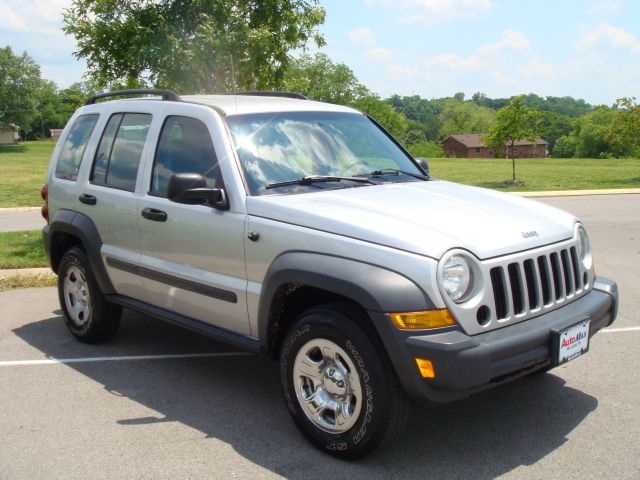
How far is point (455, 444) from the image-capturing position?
404 centimetres

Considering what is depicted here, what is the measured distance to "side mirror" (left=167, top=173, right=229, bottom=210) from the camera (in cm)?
427

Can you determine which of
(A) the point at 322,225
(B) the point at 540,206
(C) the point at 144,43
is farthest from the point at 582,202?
(A) the point at 322,225

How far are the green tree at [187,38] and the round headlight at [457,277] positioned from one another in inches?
298

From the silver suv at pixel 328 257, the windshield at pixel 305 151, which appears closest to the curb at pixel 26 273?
the silver suv at pixel 328 257

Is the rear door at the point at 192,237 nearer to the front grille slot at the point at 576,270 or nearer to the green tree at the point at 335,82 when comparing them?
the front grille slot at the point at 576,270

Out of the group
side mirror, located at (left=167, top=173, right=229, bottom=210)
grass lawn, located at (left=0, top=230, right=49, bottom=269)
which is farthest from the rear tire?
grass lawn, located at (left=0, top=230, right=49, bottom=269)

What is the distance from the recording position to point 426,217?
3924 millimetres

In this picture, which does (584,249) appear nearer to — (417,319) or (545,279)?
(545,279)

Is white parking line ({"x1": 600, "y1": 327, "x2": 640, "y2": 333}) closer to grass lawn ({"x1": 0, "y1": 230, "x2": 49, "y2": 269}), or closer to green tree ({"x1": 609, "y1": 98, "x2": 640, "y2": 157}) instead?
grass lawn ({"x1": 0, "y1": 230, "x2": 49, "y2": 269})

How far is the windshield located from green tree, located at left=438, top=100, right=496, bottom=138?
149647 millimetres

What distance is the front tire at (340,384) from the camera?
11.8ft

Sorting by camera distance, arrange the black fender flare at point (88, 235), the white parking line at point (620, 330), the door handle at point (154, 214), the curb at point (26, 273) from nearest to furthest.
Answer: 1. the door handle at point (154, 214)
2. the black fender flare at point (88, 235)
3. the white parking line at point (620, 330)
4. the curb at point (26, 273)

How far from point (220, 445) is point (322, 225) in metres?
1.40

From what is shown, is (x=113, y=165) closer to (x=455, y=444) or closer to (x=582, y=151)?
(x=455, y=444)
